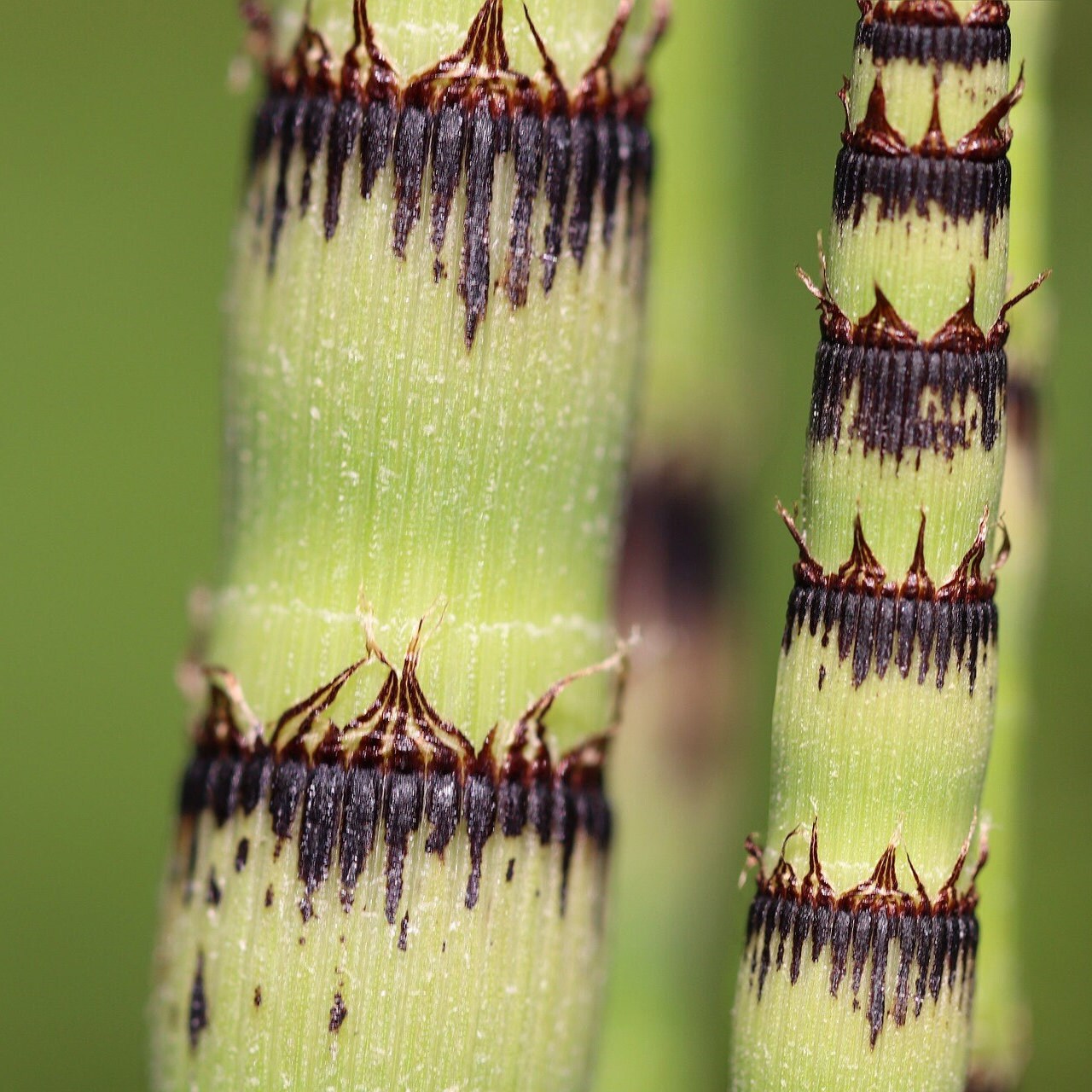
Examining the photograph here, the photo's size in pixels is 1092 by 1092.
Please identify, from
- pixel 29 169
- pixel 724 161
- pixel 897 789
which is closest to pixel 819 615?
pixel 897 789

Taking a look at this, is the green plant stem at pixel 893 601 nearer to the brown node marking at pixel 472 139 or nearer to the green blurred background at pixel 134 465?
the brown node marking at pixel 472 139

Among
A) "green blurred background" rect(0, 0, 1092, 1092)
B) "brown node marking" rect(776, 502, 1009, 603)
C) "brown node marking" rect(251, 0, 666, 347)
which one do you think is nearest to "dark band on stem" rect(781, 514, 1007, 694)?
"brown node marking" rect(776, 502, 1009, 603)

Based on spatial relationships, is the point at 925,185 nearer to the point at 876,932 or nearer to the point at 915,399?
the point at 915,399

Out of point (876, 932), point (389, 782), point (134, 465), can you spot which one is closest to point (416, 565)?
point (389, 782)

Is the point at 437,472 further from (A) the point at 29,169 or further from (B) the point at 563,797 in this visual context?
(A) the point at 29,169

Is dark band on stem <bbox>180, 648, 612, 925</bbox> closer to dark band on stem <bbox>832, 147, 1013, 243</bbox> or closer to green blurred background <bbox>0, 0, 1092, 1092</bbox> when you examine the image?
dark band on stem <bbox>832, 147, 1013, 243</bbox>

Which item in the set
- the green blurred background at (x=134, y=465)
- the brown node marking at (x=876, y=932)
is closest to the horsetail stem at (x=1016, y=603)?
the brown node marking at (x=876, y=932)

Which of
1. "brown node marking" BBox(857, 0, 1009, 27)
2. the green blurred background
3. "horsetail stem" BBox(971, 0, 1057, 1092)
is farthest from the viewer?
the green blurred background

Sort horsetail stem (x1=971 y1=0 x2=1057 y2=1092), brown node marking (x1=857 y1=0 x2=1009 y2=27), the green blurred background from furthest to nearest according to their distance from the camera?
the green blurred background
horsetail stem (x1=971 y1=0 x2=1057 y2=1092)
brown node marking (x1=857 y1=0 x2=1009 y2=27)
